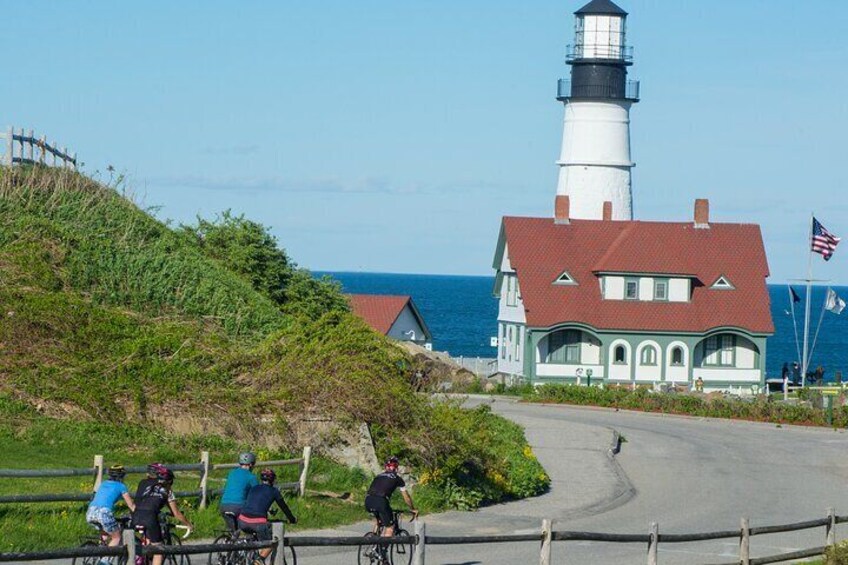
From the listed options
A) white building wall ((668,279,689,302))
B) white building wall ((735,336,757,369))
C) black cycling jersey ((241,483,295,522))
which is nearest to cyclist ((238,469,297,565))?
black cycling jersey ((241,483,295,522))

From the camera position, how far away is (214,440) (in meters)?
28.1

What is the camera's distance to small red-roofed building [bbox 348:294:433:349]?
74000 millimetres

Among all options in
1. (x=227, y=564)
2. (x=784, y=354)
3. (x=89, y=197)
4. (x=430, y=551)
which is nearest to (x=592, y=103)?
(x=89, y=197)

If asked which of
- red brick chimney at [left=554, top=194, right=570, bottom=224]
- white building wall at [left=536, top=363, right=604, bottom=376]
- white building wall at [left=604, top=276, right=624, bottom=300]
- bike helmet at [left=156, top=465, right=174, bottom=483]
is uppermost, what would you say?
red brick chimney at [left=554, top=194, right=570, bottom=224]

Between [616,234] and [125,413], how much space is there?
141ft

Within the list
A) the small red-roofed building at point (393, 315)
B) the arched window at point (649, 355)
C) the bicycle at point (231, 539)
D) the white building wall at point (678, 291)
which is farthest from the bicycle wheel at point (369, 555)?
the small red-roofed building at point (393, 315)

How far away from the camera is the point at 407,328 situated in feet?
252

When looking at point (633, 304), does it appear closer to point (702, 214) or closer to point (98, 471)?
point (702, 214)

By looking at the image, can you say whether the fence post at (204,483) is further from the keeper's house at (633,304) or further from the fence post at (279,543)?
the keeper's house at (633,304)

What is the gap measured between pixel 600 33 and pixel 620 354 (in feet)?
58.8

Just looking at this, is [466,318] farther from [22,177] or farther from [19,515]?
[19,515]

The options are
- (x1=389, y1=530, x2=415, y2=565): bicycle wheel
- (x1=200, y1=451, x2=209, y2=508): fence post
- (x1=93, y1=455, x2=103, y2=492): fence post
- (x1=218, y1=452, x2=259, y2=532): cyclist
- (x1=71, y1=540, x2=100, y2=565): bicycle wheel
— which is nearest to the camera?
(x1=71, y1=540, x2=100, y2=565): bicycle wheel

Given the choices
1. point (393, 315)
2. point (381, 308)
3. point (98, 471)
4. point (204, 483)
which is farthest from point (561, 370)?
point (98, 471)

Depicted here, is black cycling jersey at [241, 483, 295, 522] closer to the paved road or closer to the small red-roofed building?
the paved road
